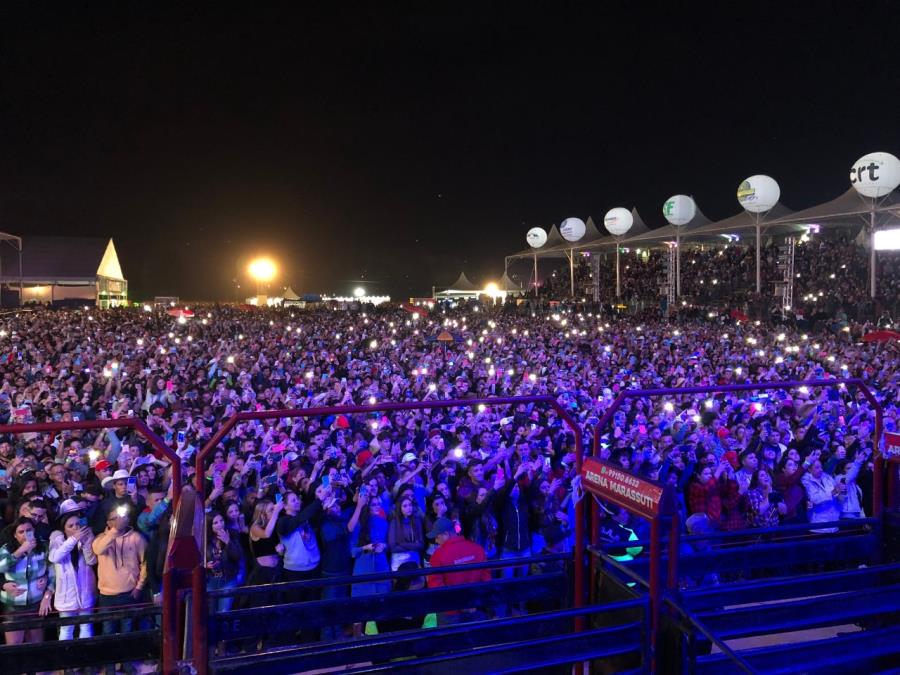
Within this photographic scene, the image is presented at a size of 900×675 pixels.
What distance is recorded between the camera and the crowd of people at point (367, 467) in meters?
4.59

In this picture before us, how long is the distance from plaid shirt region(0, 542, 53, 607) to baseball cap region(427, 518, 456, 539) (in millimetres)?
2698

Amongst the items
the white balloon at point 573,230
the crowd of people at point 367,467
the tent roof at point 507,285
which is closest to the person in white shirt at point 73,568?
the crowd of people at point 367,467

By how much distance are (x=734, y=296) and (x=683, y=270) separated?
639cm

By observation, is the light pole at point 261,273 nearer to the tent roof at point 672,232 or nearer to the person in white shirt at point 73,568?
the tent roof at point 672,232

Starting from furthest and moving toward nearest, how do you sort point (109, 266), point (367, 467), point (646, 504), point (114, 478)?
1. point (109, 266)
2. point (367, 467)
3. point (114, 478)
4. point (646, 504)

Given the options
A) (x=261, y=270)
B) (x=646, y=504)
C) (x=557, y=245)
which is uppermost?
(x=261, y=270)

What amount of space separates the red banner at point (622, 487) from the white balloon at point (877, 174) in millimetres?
25905

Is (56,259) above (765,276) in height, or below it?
above

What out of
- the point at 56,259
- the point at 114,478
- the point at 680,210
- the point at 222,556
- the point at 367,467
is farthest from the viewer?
the point at 56,259

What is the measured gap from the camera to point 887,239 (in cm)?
2430

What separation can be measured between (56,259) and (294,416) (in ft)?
195

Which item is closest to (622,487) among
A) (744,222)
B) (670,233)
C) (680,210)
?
(744,222)

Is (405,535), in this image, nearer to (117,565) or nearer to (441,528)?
(441,528)

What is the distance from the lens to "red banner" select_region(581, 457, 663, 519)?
105 inches
